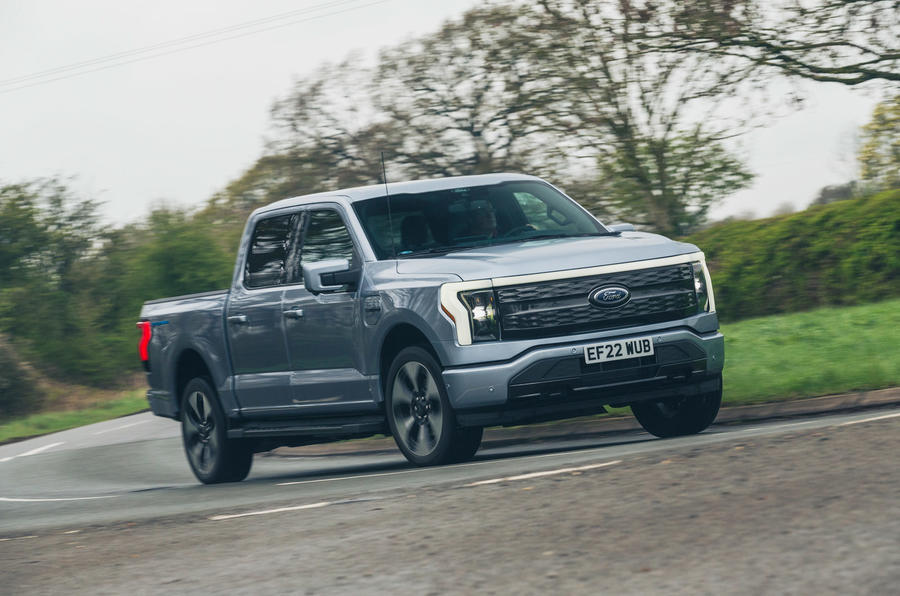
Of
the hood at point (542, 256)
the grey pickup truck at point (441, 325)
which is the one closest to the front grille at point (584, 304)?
the grey pickup truck at point (441, 325)

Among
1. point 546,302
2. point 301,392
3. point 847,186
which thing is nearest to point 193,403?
point 301,392

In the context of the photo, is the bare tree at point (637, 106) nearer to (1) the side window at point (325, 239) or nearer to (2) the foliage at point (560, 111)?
(2) the foliage at point (560, 111)

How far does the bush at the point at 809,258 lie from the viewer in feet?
60.3

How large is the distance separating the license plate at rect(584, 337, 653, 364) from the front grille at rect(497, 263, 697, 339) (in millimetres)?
149

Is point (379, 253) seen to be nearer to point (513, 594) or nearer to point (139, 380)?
point (513, 594)

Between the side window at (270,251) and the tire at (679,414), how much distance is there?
2834 millimetres

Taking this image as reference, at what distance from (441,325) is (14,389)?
32.7 metres

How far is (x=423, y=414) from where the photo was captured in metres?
8.68

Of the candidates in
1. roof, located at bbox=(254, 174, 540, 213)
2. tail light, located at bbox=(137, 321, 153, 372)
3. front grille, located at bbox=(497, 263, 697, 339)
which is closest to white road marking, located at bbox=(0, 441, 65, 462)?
tail light, located at bbox=(137, 321, 153, 372)

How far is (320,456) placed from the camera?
13578mm

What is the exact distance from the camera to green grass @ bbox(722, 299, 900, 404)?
11078 millimetres

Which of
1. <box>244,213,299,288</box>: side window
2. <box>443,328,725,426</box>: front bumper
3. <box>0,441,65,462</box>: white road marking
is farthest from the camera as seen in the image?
<box>0,441,65,462</box>: white road marking

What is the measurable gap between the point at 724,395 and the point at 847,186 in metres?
18.3

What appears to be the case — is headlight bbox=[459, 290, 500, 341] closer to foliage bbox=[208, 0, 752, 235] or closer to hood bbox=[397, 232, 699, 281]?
hood bbox=[397, 232, 699, 281]
